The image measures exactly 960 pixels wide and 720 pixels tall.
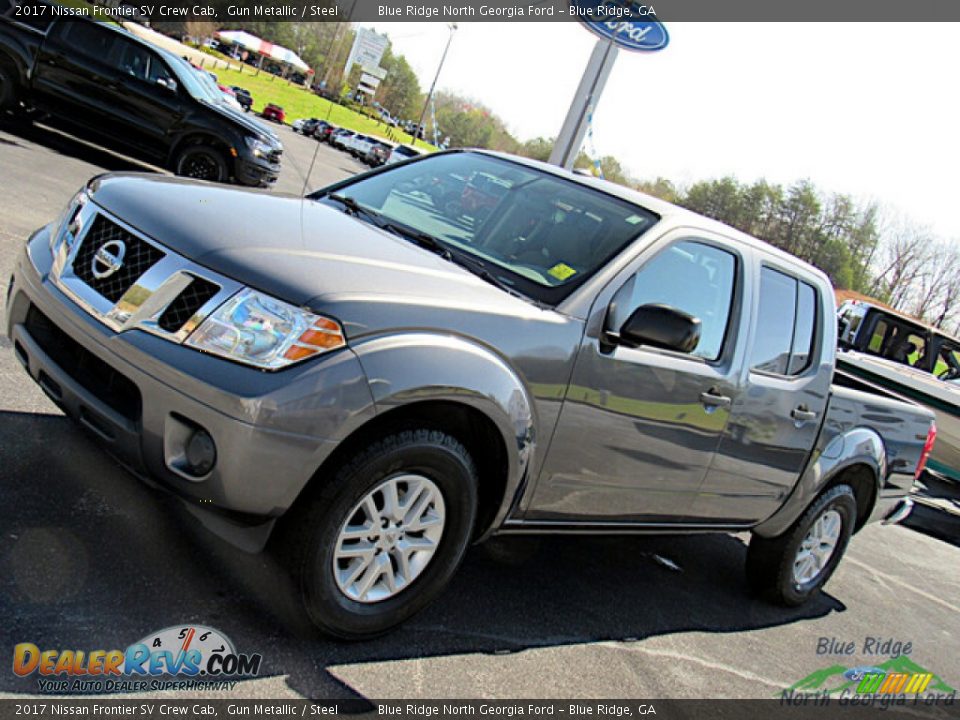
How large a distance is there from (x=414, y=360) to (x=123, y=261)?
110 centimetres

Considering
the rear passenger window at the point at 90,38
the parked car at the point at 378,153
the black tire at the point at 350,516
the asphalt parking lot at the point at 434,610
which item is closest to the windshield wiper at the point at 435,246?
the black tire at the point at 350,516

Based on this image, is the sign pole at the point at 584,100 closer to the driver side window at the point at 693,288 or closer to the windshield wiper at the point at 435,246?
the driver side window at the point at 693,288

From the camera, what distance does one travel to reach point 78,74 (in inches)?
449

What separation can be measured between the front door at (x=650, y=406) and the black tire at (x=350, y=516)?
46 centimetres

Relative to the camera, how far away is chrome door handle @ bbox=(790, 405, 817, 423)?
4590 millimetres

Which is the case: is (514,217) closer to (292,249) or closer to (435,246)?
(435,246)

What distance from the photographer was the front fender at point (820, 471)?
4879mm

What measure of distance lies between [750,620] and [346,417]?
3.16 metres

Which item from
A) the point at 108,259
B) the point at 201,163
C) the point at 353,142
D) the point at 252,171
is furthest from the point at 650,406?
the point at 353,142

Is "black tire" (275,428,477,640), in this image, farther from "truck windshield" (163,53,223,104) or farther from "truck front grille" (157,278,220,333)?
"truck windshield" (163,53,223,104)

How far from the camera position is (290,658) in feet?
9.88

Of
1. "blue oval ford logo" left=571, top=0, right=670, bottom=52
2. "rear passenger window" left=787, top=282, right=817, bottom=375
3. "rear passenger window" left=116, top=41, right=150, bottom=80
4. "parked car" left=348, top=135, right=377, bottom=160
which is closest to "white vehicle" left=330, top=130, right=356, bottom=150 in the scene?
"parked car" left=348, top=135, right=377, bottom=160

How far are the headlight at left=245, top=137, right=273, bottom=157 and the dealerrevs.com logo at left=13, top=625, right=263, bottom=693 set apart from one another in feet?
33.2

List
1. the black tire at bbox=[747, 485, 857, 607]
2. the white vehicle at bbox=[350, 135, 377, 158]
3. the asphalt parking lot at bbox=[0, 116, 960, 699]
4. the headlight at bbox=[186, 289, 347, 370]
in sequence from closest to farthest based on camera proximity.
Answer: the headlight at bbox=[186, 289, 347, 370]
the asphalt parking lot at bbox=[0, 116, 960, 699]
the black tire at bbox=[747, 485, 857, 607]
the white vehicle at bbox=[350, 135, 377, 158]
